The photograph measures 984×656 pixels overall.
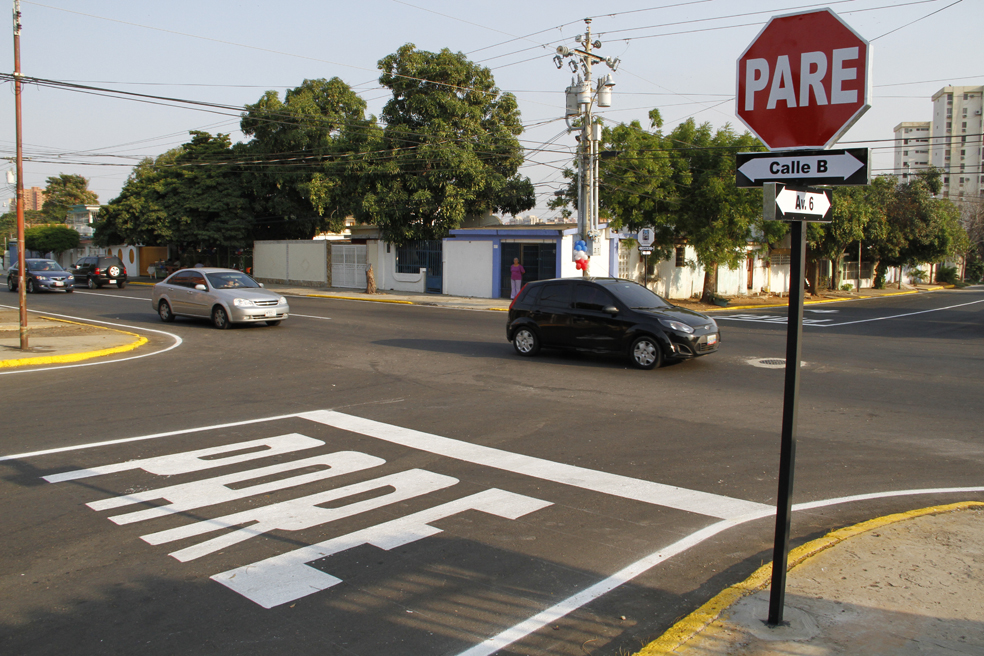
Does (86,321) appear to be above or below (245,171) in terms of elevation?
below

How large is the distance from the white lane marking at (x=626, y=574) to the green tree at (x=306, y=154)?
100ft

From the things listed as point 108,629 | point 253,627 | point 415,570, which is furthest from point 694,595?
point 108,629

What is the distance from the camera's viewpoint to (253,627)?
12.9ft

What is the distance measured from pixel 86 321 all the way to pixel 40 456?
15790mm

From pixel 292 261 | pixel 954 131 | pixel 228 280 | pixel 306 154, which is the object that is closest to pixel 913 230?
pixel 306 154

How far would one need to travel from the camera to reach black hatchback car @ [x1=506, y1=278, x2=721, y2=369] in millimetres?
12750

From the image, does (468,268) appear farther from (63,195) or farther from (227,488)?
(63,195)

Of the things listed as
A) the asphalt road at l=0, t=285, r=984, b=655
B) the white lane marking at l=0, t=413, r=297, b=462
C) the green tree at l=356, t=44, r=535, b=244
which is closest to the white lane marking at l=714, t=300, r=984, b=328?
the asphalt road at l=0, t=285, r=984, b=655

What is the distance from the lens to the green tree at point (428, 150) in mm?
32344

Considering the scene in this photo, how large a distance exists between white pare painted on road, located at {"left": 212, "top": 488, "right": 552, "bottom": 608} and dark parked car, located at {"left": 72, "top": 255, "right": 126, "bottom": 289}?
38.0 meters

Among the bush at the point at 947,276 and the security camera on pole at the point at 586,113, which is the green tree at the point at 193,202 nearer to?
the security camera on pole at the point at 586,113

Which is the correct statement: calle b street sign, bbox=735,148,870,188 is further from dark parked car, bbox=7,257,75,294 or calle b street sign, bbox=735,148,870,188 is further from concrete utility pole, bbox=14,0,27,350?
dark parked car, bbox=7,257,75,294

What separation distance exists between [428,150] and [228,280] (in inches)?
580

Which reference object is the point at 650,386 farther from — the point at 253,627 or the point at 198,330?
the point at 198,330
